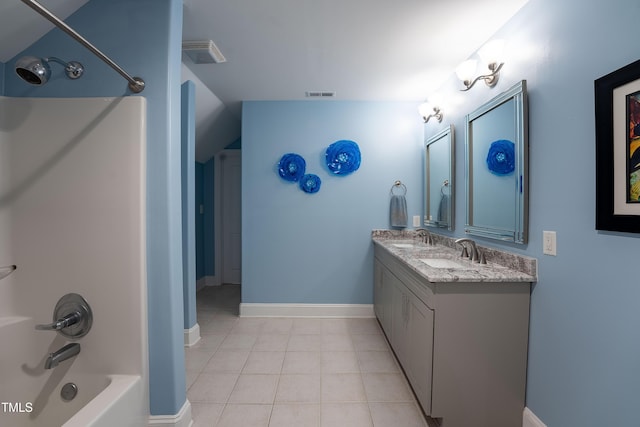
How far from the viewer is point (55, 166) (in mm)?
1408

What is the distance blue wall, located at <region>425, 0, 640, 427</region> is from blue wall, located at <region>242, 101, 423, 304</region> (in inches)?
60.7

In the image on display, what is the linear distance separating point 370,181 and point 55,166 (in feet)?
8.47

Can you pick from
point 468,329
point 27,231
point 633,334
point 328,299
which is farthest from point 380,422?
point 27,231

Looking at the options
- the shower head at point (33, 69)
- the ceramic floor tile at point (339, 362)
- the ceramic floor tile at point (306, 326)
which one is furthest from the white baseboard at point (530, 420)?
the shower head at point (33, 69)

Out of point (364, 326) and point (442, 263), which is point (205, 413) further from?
point (442, 263)

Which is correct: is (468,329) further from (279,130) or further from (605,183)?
(279,130)

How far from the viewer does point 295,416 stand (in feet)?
5.47

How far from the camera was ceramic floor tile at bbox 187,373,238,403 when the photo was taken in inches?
71.9

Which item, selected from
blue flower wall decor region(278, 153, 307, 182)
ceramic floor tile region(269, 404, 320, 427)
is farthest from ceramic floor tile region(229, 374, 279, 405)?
blue flower wall decor region(278, 153, 307, 182)

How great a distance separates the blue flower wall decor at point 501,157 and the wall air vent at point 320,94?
1.67 m

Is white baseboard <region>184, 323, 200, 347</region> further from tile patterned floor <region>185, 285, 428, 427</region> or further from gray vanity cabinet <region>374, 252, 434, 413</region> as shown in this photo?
gray vanity cabinet <region>374, 252, 434, 413</region>

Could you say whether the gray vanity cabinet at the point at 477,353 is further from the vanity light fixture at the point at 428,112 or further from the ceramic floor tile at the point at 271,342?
the vanity light fixture at the point at 428,112

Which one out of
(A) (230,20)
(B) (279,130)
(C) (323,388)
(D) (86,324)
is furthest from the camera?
(B) (279,130)

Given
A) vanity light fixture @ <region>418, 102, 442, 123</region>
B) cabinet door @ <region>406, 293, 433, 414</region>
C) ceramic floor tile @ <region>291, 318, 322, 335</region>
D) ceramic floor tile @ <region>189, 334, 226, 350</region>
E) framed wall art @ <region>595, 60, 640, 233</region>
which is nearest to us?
framed wall art @ <region>595, 60, 640, 233</region>
